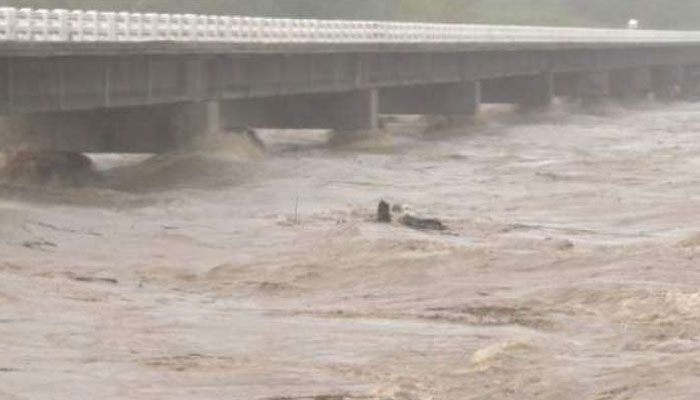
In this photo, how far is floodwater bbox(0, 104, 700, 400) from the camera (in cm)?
1441

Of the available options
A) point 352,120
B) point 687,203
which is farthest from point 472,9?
point 687,203

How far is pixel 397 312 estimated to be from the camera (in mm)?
18516

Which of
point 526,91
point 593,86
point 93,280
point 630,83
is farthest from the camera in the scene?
point 630,83

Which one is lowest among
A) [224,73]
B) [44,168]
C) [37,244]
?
[44,168]

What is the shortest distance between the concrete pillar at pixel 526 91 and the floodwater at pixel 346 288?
132 ft

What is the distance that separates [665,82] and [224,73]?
68.6 meters

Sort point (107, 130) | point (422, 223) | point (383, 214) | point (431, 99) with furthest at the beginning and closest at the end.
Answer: point (431, 99) < point (107, 130) < point (383, 214) < point (422, 223)

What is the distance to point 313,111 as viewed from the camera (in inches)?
2162

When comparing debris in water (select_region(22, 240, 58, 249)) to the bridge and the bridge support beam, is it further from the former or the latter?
the bridge support beam

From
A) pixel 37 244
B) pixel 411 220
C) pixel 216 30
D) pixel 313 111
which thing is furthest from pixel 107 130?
pixel 37 244

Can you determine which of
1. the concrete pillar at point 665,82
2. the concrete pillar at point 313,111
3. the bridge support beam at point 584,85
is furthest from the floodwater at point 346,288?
the concrete pillar at point 665,82

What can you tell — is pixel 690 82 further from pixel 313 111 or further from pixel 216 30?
pixel 216 30

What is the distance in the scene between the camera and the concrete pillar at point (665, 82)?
4156 inches

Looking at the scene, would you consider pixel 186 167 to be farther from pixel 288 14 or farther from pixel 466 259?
pixel 288 14
